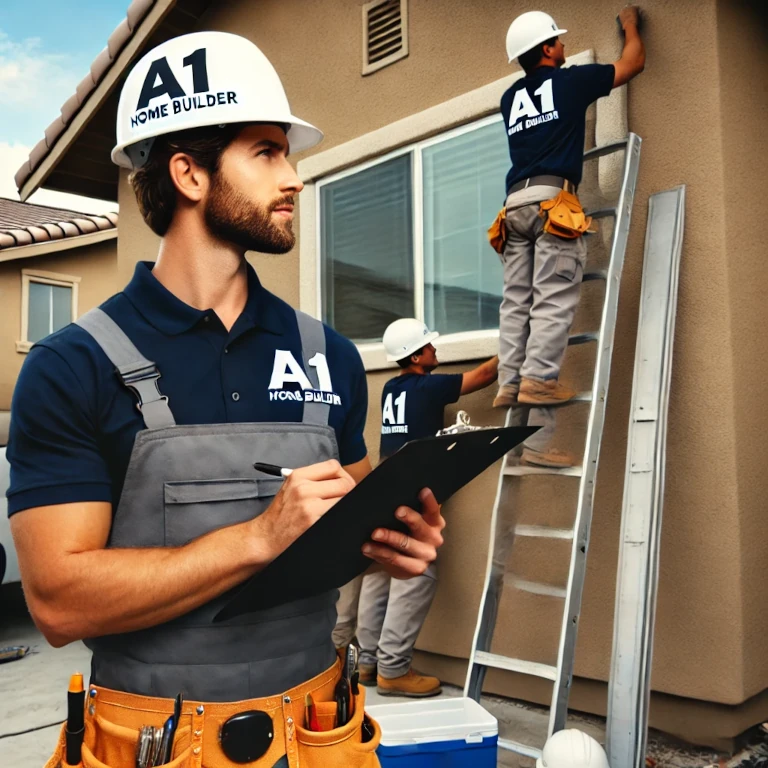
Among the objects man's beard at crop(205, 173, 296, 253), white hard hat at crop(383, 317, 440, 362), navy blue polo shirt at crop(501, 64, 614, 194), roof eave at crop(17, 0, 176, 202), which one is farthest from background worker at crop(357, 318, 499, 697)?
roof eave at crop(17, 0, 176, 202)

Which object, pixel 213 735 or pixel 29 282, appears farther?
pixel 29 282

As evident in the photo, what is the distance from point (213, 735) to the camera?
1373 mm

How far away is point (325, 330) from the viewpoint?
1.77 meters

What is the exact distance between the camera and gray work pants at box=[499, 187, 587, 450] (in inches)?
140

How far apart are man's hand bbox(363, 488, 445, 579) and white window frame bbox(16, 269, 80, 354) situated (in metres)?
15.1

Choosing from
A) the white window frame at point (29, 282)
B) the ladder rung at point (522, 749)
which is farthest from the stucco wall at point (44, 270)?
the ladder rung at point (522, 749)

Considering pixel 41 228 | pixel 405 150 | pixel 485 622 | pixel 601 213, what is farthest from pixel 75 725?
pixel 41 228

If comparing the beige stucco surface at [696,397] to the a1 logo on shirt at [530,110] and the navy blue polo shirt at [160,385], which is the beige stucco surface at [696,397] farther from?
the navy blue polo shirt at [160,385]

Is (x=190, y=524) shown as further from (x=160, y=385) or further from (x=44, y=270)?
(x=44, y=270)

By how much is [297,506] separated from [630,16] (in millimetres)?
3648

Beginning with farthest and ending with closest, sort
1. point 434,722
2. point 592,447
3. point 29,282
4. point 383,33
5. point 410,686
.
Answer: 1. point 29,282
2. point 383,33
3. point 410,686
4. point 592,447
5. point 434,722

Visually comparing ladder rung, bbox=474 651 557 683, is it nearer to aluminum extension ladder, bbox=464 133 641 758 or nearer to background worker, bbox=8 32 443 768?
aluminum extension ladder, bbox=464 133 641 758

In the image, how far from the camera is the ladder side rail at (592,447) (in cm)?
308

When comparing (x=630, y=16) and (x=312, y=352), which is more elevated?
(x=630, y=16)
